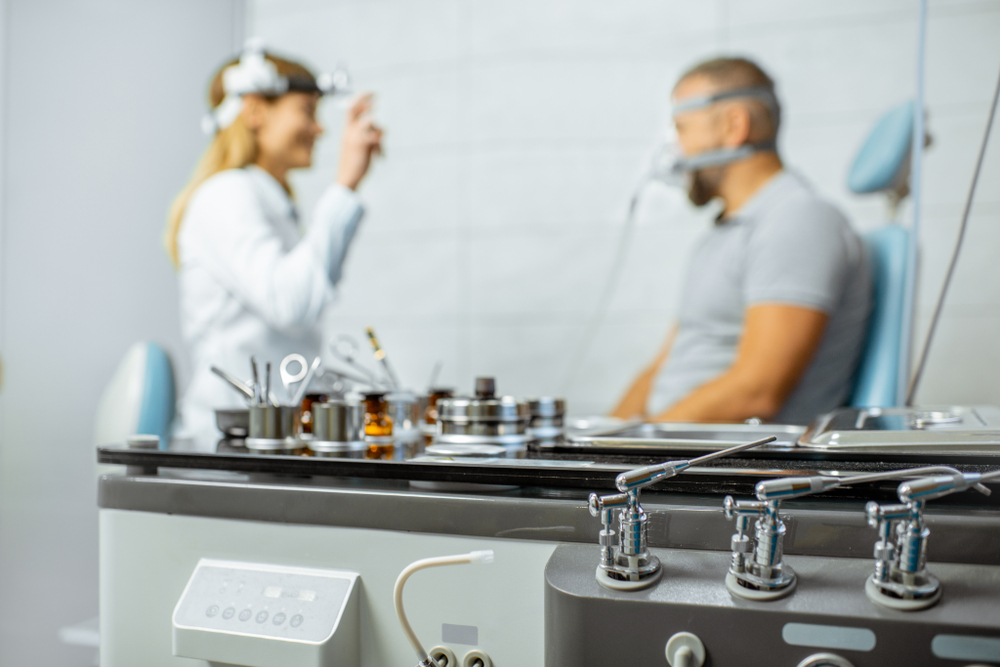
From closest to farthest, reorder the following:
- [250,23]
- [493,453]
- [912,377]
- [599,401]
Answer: [493,453] < [912,377] < [599,401] < [250,23]

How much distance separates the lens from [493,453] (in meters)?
0.73

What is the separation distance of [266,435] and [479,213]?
4.55 feet

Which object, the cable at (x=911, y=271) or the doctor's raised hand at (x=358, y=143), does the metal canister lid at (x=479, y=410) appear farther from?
the doctor's raised hand at (x=358, y=143)

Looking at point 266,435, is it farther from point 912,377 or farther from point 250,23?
point 250,23

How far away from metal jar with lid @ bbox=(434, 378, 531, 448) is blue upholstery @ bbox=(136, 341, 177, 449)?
4.14ft

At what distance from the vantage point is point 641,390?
1.95 metres

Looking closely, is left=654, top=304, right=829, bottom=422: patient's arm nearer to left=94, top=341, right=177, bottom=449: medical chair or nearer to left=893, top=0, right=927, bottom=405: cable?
left=893, top=0, right=927, bottom=405: cable

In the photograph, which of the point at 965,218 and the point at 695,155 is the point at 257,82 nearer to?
the point at 695,155

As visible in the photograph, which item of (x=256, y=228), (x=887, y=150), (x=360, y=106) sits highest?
(x=360, y=106)

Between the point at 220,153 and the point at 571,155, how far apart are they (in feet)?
3.70

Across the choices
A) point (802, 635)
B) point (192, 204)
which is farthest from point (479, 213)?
point (802, 635)

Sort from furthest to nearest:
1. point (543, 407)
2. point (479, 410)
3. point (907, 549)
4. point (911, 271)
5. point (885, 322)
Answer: point (885, 322), point (911, 271), point (543, 407), point (479, 410), point (907, 549)

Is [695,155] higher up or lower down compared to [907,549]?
higher up

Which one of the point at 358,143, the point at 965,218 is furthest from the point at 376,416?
the point at 358,143
